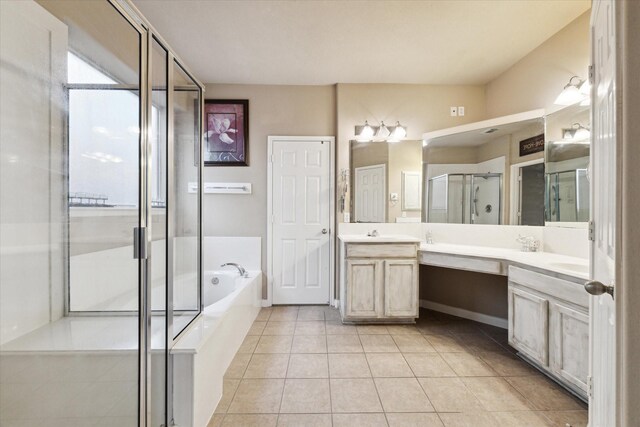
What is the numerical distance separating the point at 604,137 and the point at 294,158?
292cm

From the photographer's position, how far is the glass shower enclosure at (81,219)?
1.06 meters

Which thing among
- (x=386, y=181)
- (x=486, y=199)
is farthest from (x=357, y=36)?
(x=486, y=199)

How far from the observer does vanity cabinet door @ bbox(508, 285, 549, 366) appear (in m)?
2.00

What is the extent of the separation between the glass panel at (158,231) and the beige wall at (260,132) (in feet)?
6.72

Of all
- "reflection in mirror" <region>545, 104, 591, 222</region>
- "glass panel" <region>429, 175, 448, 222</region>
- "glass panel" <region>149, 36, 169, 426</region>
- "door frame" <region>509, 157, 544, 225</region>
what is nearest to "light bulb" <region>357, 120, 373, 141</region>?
"glass panel" <region>429, 175, 448, 222</region>

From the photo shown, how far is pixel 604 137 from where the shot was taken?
1081 mm

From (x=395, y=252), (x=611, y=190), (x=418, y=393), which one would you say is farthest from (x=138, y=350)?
(x=395, y=252)

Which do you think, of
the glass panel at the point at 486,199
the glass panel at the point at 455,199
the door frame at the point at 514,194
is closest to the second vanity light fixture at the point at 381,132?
the glass panel at the point at 455,199

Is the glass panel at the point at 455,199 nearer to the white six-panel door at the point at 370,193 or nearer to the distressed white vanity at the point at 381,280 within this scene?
the distressed white vanity at the point at 381,280

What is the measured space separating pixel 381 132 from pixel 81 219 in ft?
10.1

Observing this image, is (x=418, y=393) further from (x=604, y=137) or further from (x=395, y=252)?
(x=604, y=137)

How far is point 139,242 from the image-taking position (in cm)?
126

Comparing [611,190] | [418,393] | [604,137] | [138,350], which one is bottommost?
[418,393]

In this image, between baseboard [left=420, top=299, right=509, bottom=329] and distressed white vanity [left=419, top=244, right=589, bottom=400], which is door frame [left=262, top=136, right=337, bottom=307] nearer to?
baseboard [left=420, top=299, right=509, bottom=329]
